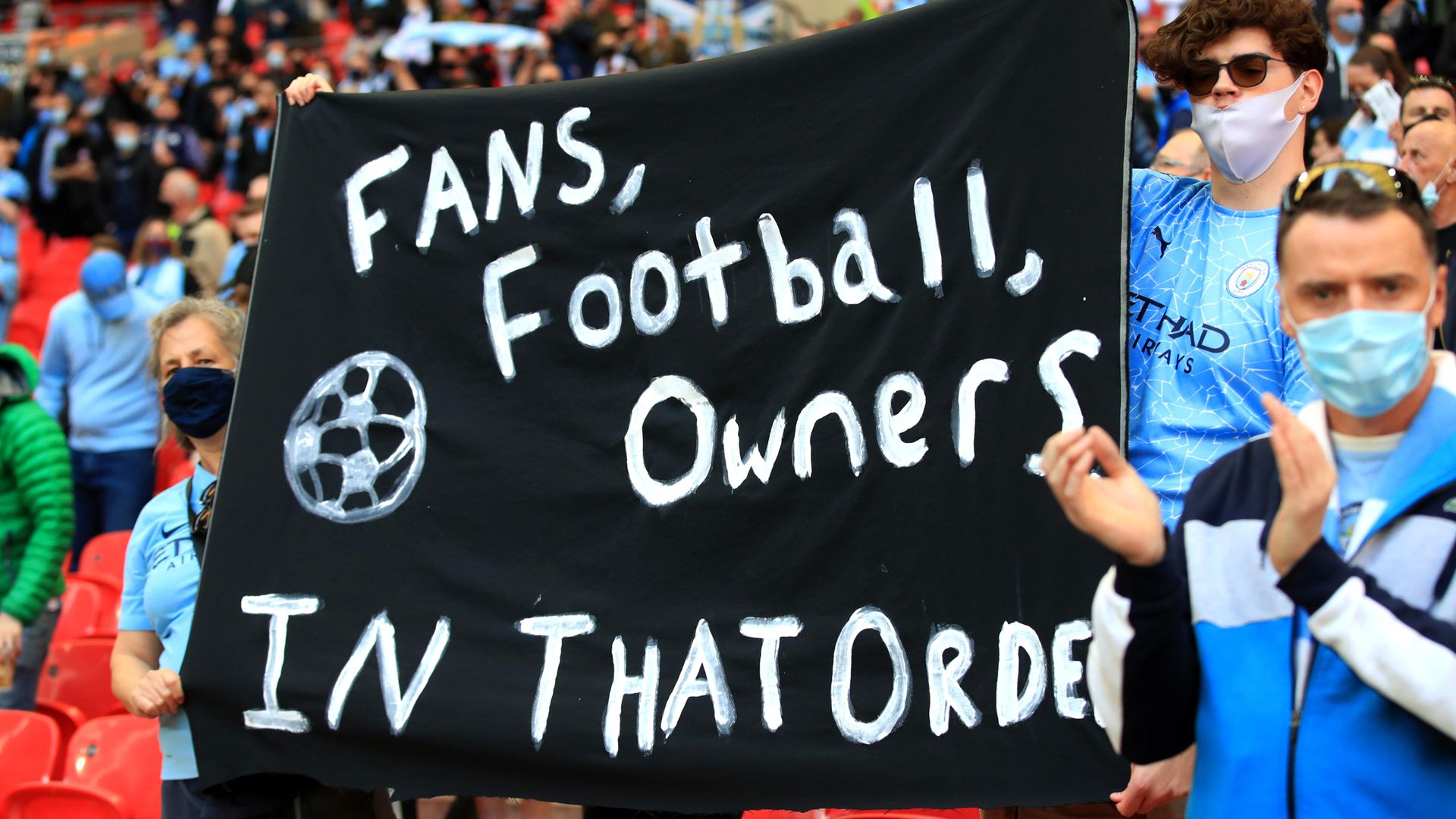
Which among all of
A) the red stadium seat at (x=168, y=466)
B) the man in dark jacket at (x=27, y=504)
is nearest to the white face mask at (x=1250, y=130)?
the man in dark jacket at (x=27, y=504)

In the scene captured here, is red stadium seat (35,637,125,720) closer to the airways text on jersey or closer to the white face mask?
the airways text on jersey

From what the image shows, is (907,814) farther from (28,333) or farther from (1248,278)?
(28,333)

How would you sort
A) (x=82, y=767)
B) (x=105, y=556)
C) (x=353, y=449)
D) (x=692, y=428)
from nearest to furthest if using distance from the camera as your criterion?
(x=692, y=428), (x=353, y=449), (x=82, y=767), (x=105, y=556)

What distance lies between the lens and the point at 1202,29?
8.48ft

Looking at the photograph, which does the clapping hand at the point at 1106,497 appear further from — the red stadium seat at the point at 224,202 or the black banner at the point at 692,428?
the red stadium seat at the point at 224,202

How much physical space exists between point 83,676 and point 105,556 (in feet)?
3.02

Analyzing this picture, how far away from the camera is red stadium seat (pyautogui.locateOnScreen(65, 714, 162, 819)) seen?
4211 mm

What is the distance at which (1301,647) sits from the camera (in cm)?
168

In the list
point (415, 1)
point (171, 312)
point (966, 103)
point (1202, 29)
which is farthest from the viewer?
point (415, 1)

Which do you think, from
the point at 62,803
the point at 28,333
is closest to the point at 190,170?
the point at 28,333

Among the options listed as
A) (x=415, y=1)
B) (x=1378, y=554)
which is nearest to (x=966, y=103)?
(x=1378, y=554)

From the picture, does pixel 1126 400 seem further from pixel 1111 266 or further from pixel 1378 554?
pixel 1378 554

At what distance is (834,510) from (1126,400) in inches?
22.9

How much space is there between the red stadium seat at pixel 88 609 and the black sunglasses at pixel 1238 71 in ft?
14.8
